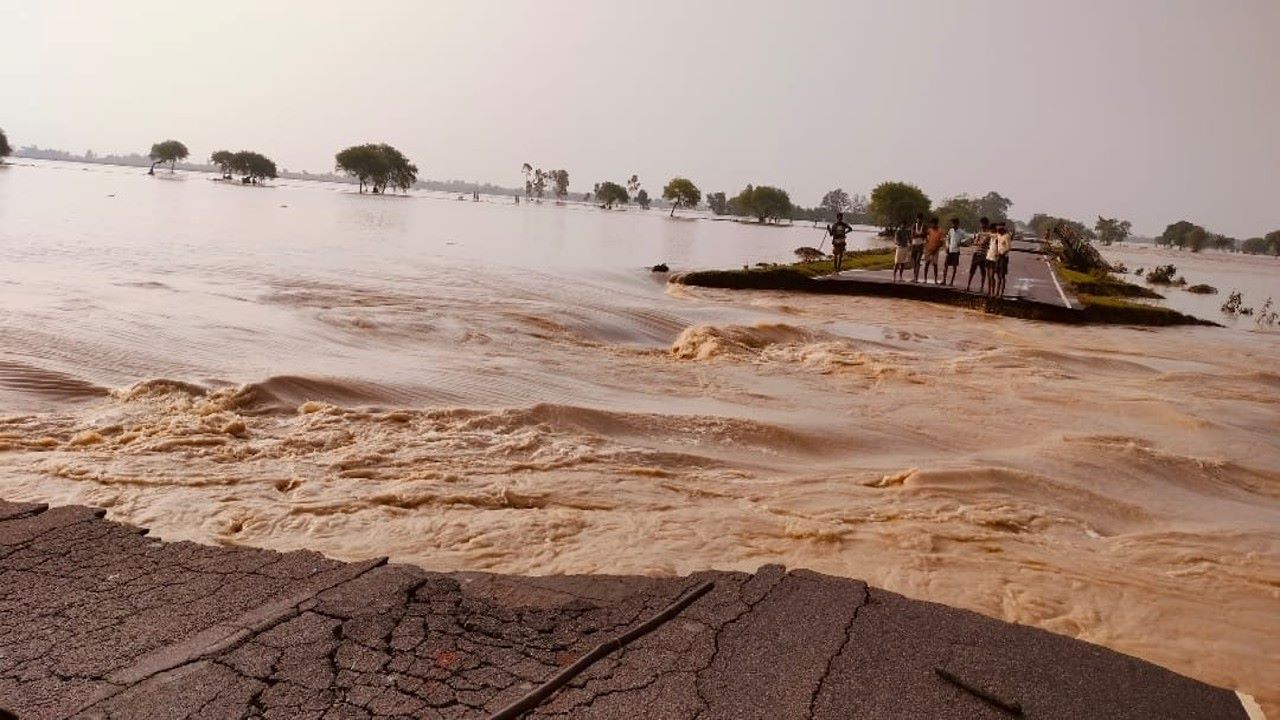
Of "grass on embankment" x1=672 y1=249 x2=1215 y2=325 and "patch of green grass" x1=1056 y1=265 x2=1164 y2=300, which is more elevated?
"patch of green grass" x1=1056 y1=265 x2=1164 y2=300

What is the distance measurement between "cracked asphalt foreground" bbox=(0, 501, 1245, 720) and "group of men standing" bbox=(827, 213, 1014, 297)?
53.9 ft

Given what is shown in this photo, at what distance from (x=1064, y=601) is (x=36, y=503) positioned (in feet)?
21.6

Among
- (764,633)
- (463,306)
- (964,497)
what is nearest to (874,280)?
(463,306)

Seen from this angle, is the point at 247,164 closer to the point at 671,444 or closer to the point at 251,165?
the point at 251,165

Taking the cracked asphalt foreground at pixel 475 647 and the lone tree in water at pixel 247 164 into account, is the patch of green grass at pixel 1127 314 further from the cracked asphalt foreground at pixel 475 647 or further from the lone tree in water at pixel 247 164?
the lone tree in water at pixel 247 164

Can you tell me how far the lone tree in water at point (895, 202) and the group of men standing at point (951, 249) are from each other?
238 ft

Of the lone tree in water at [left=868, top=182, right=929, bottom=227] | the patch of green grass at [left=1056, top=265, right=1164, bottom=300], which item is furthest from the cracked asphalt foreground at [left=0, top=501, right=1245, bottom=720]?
the lone tree in water at [left=868, top=182, right=929, bottom=227]

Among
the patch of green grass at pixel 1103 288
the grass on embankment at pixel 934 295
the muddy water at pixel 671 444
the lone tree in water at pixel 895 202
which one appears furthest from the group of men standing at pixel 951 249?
the lone tree in water at pixel 895 202

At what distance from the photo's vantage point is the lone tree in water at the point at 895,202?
96.1 metres

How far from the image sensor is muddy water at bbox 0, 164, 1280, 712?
5.58 m

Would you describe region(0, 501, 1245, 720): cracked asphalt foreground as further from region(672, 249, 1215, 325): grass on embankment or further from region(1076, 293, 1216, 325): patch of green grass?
region(1076, 293, 1216, 325): patch of green grass

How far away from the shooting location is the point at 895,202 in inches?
3812

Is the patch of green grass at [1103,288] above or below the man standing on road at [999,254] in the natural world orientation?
below

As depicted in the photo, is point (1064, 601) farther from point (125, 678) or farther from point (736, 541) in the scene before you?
point (125, 678)
